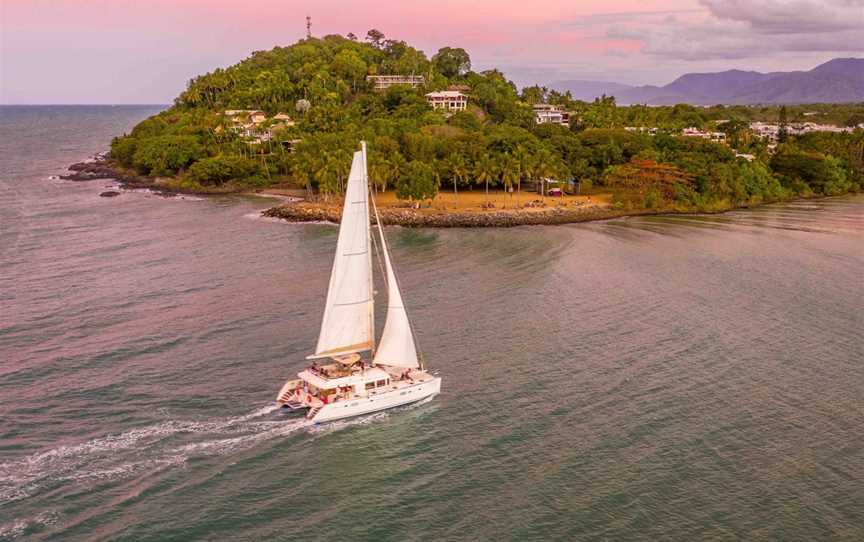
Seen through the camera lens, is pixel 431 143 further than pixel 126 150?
No

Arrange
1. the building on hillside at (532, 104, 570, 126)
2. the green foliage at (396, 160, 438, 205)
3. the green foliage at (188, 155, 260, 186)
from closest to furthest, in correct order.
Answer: the green foliage at (396, 160, 438, 205) → the green foliage at (188, 155, 260, 186) → the building on hillside at (532, 104, 570, 126)

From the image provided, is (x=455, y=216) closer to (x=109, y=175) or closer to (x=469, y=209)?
(x=469, y=209)

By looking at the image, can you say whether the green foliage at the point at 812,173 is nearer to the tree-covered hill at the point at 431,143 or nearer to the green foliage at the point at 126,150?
the tree-covered hill at the point at 431,143

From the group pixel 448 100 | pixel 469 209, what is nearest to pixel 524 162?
pixel 469 209

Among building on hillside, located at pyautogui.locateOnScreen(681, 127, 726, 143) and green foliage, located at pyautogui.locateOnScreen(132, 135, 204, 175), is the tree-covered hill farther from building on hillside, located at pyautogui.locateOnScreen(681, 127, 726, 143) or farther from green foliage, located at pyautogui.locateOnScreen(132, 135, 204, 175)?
building on hillside, located at pyautogui.locateOnScreen(681, 127, 726, 143)

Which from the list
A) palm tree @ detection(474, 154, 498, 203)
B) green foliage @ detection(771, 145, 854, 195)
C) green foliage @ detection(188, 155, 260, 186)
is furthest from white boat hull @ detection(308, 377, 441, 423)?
green foliage @ detection(771, 145, 854, 195)

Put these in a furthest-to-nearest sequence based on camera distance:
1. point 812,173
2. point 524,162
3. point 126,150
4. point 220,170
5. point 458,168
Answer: point 126,150 < point 812,173 < point 220,170 < point 458,168 < point 524,162
